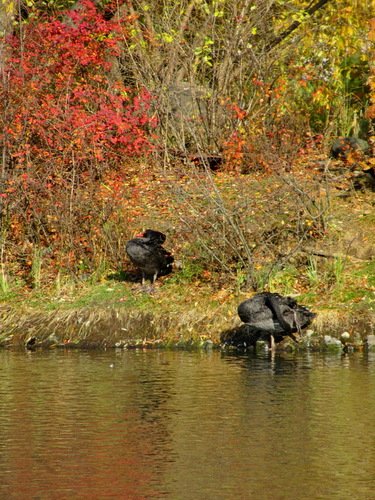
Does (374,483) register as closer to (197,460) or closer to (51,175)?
(197,460)

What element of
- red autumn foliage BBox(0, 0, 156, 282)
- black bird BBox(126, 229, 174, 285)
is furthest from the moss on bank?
red autumn foliage BBox(0, 0, 156, 282)

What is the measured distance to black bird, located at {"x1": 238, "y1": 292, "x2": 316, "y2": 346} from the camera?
14547mm

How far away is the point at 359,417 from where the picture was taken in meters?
10.2

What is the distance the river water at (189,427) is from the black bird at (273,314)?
0.40 metres

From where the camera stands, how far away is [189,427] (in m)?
9.90


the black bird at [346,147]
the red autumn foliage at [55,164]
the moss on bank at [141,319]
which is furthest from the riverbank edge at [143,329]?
the black bird at [346,147]

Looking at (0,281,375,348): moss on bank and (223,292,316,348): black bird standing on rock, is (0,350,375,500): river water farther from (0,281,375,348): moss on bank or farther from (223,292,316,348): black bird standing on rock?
(0,281,375,348): moss on bank

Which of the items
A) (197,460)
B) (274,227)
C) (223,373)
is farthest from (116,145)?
(197,460)

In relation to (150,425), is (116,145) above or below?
above

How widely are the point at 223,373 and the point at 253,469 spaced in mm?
4746

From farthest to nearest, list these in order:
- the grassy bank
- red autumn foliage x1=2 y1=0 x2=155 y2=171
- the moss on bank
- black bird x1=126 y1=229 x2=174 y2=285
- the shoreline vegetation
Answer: red autumn foliage x1=2 y1=0 x2=155 y2=171 → black bird x1=126 y1=229 x2=174 y2=285 → the shoreline vegetation → the grassy bank → the moss on bank

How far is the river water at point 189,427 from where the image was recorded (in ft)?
25.9

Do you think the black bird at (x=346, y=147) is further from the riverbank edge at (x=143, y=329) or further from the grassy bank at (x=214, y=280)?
the riverbank edge at (x=143, y=329)

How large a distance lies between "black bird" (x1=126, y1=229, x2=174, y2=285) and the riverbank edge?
2.72 ft
